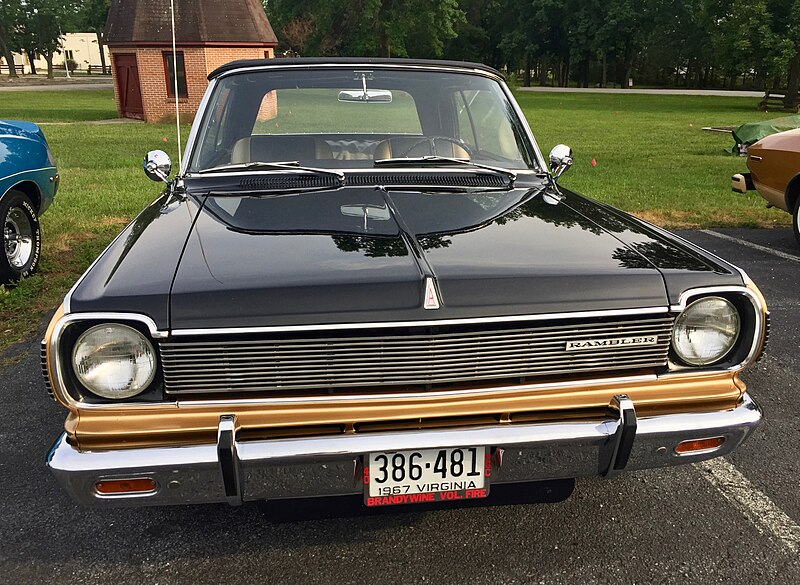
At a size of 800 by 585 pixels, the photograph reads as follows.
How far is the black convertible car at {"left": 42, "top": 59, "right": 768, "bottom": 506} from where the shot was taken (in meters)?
1.94

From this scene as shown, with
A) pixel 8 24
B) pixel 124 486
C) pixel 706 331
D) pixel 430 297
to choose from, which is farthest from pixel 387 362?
pixel 8 24

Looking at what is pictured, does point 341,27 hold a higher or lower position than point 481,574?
higher

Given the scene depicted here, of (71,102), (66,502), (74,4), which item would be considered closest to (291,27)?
(71,102)

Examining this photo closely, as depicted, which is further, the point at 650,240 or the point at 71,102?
the point at 71,102

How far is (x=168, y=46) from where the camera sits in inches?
872

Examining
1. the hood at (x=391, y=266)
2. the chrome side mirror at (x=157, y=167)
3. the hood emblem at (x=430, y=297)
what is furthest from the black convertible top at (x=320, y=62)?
the hood emblem at (x=430, y=297)

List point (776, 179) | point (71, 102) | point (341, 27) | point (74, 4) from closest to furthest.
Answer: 1. point (776, 179)
2. point (71, 102)
3. point (341, 27)
4. point (74, 4)

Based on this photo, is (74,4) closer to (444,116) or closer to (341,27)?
(341,27)

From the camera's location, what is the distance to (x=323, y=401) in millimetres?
2016

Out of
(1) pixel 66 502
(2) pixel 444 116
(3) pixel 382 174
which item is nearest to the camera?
(1) pixel 66 502

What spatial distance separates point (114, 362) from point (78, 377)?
0.36ft

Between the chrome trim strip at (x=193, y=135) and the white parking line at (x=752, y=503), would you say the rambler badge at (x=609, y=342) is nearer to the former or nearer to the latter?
the white parking line at (x=752, y=503)

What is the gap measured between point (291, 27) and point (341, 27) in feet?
14.0

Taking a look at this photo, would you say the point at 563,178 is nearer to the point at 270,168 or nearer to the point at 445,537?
the point at 270,168
